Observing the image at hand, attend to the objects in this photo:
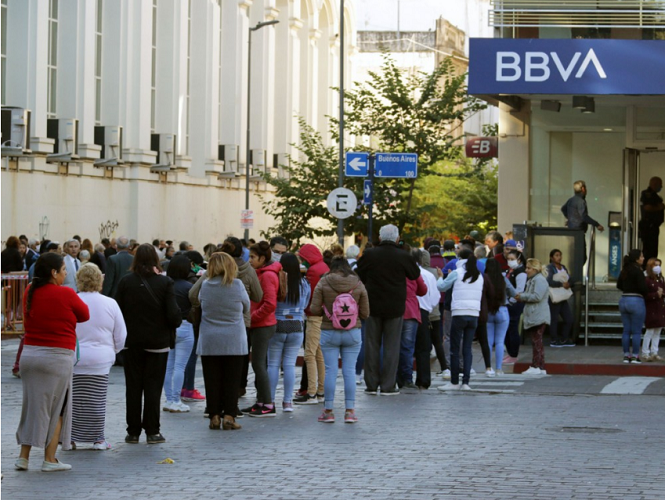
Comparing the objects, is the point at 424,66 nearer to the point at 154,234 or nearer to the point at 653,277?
the point at 154,234

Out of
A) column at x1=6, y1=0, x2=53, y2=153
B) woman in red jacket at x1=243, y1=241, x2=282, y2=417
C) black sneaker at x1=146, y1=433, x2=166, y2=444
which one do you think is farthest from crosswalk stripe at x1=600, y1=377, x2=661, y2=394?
column at x1=6, y1=0, x2=53, y2=153

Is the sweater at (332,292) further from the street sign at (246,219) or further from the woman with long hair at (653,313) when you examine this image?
the street sign at (246,219)

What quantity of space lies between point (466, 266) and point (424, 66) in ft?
245

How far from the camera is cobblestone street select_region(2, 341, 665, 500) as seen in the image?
9.48 m

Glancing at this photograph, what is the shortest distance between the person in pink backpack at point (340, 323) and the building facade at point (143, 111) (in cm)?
2365

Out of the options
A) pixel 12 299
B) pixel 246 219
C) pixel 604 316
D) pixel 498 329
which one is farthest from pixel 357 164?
pixel 246 219

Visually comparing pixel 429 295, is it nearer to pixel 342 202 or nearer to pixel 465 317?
pixel 465 317

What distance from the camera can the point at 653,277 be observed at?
20.3m

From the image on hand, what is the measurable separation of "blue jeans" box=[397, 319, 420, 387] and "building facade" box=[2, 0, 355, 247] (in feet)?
71.1

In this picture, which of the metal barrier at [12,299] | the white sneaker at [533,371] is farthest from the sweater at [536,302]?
the metal barrier at [12,299]

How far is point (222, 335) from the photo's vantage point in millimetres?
12680

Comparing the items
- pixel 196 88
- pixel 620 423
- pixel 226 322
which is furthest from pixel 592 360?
pixel 196 88

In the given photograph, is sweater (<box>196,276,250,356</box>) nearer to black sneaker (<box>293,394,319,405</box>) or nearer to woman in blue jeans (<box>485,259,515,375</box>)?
black sneaker (<box>293,394,319,405</box>)

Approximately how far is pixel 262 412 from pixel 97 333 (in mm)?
3075
